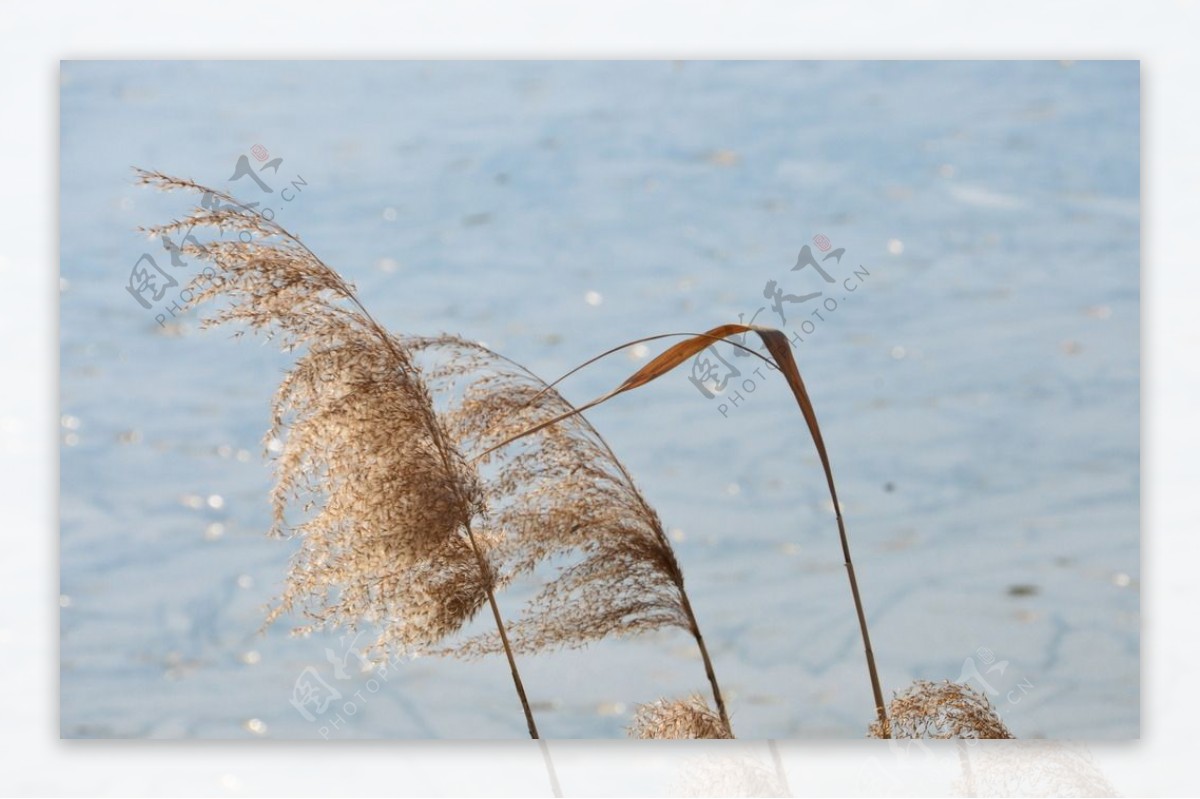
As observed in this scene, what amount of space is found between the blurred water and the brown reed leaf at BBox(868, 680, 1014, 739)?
0.10 feet

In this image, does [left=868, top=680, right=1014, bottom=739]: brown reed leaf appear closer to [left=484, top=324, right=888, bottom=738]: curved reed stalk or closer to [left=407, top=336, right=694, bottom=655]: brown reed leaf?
[left=484, top=324, right=888, bottom=738]: curved reed stalk

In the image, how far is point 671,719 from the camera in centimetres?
179

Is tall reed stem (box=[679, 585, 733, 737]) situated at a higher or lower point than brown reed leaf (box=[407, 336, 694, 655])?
lower

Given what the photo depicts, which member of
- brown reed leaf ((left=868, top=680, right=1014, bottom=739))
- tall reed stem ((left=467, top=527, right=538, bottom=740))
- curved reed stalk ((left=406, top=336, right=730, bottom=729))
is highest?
curved reed stalk ((left=406, top=336, right=730, bottom=729))

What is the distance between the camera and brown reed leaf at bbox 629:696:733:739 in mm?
1777

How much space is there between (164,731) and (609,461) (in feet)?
2.74

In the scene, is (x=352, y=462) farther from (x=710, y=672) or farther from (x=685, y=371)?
(x=710, y=672)

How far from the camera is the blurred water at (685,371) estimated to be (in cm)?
177

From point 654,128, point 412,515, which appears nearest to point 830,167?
point 654,128

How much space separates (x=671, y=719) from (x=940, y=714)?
420 millimetres

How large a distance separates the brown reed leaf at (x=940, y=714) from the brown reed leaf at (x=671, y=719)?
0.27 metres

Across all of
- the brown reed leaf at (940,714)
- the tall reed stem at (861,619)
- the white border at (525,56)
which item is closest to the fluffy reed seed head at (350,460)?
the white border at (525,56)

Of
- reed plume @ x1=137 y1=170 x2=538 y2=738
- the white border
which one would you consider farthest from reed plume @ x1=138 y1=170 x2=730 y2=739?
the white border

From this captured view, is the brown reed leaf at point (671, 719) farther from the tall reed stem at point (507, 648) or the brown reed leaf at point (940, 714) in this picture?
the brown reed leaf at point (940, 714)
